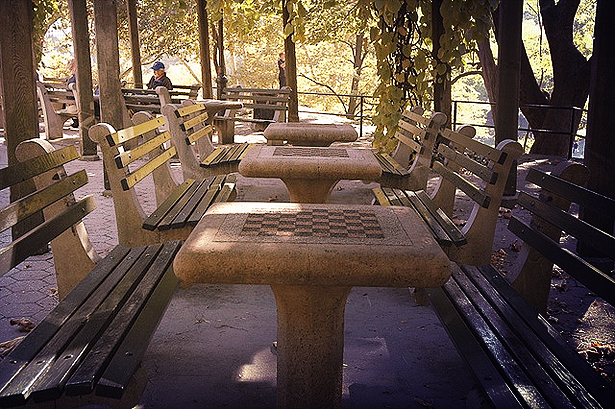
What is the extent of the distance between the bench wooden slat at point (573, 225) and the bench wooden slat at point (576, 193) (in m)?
0.07

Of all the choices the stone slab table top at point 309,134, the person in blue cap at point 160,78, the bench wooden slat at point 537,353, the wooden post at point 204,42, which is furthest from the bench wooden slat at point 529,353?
the person in blue cap at point 160,78

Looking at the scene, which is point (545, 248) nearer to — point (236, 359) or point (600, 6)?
point (236, 359)

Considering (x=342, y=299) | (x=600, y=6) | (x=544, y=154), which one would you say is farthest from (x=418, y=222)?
(x=544, y=154)

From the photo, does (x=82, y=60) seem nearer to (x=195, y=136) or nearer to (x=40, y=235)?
(x=195, y=136)

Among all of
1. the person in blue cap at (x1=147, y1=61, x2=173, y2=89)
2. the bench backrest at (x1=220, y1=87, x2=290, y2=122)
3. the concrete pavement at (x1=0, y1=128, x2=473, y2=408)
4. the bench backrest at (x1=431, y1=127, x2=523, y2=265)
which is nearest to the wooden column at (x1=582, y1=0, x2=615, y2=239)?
the bench backrest at (x1=431, y1=127, x2=523, y2=265)

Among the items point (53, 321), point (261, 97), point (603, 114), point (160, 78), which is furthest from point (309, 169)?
point (160, 78)

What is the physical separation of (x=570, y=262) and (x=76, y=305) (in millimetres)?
2037

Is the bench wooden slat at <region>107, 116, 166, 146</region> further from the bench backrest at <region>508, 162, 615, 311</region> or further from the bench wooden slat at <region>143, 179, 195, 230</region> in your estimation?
the bench backrest at <region>508, 162, 615, 311</region>

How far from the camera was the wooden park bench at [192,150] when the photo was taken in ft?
18.0

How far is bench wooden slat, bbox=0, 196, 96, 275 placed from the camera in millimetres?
2506

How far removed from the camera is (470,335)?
8.67 ft

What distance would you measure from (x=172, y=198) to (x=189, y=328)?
1066 mm

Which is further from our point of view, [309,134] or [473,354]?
[309,134]

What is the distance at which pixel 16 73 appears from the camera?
5.06 meters
